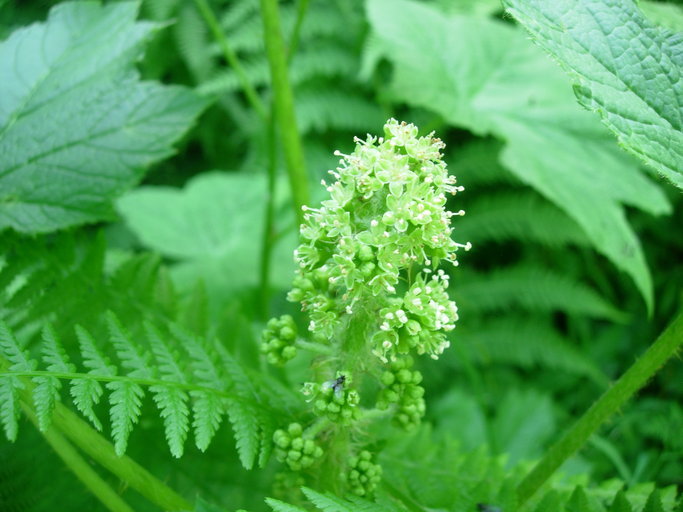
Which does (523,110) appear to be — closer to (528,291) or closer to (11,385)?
(528,291)

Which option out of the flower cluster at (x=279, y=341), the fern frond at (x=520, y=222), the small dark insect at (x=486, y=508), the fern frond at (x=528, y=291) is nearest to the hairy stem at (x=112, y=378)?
the flower cluster at (x=279, y=341)

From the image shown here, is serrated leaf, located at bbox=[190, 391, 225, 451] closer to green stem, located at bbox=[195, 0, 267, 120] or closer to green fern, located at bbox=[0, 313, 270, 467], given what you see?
green fern, located at bbox=[0, 313, 270, 467]

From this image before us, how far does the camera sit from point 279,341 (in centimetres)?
146

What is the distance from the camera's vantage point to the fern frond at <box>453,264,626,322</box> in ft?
14.4

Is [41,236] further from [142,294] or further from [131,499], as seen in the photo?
[131,499]

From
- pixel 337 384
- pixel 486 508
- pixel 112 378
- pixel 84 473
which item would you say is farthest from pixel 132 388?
pixel 486 508

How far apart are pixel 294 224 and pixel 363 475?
5.76ft

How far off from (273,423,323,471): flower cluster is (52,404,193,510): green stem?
28 cm

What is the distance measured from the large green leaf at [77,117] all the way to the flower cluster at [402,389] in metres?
0.98

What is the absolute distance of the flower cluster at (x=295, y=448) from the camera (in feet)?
4.54

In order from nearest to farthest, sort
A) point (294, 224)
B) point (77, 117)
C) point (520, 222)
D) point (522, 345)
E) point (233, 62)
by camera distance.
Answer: point (77, 117), point (233, 62), point (294, 224), point (522, 345), point (520, 222)

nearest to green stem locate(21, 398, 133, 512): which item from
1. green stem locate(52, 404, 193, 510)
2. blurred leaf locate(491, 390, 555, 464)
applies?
green stem locate(52, 404, 193, 510)

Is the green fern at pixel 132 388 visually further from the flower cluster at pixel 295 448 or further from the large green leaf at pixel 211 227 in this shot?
the large green leaf at pixel 211 227

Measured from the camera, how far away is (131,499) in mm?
1823
